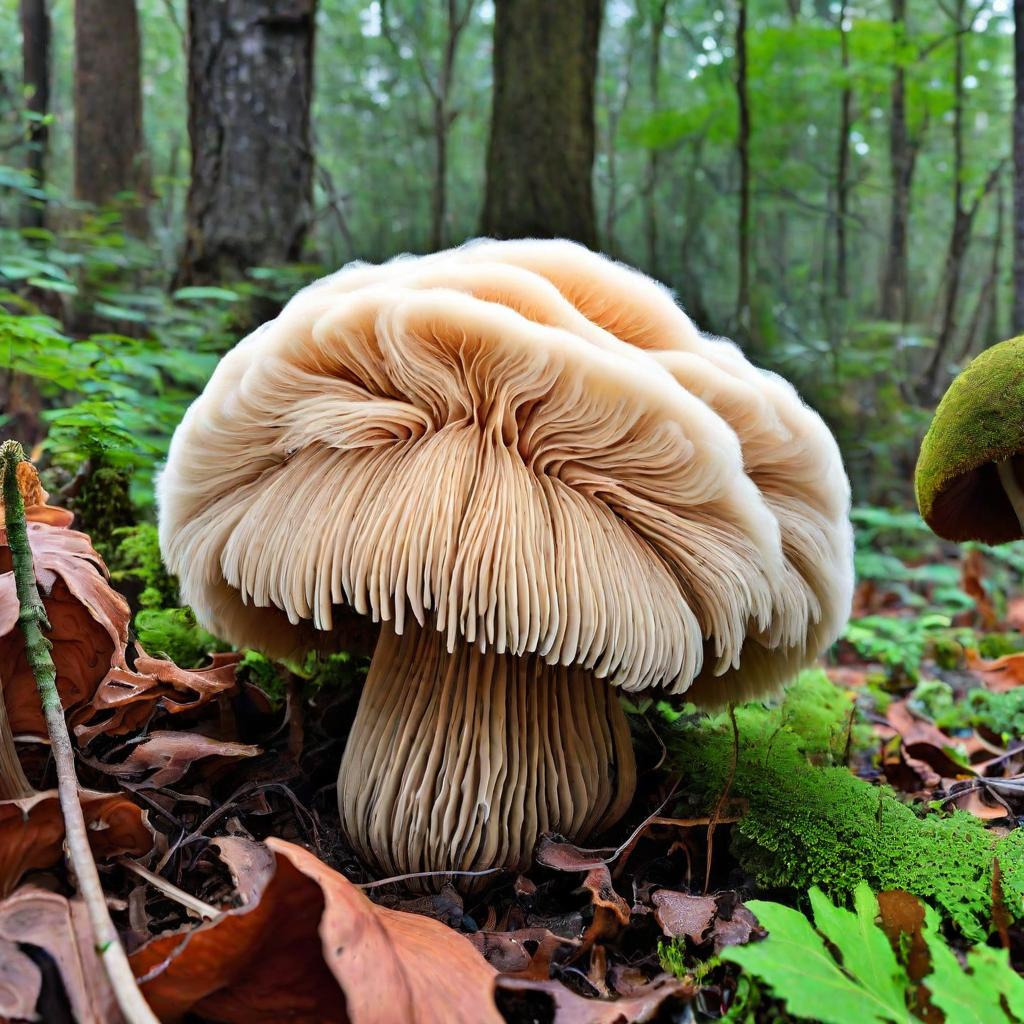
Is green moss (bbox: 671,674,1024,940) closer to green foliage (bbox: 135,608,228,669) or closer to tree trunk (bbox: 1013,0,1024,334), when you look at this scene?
green foliage (bbox: 135,608,228,669)

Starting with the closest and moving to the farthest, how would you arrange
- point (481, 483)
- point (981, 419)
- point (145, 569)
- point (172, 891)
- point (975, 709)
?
point (172, 891) < point (481, 483) < point (981, 419) < point (145, 569) < point (975, 709)

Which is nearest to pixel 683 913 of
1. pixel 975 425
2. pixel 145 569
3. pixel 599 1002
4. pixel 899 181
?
pixel 599 1002

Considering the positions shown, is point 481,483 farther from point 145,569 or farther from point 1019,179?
point 1019,179

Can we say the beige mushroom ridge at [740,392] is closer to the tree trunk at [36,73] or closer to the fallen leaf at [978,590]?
the fallen leaf at [978,590]

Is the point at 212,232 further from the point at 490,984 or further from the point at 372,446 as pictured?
the point at 490,984

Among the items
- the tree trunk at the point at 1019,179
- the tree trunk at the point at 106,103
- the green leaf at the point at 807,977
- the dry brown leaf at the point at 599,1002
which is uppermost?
the tree trunk at the point at 106,103

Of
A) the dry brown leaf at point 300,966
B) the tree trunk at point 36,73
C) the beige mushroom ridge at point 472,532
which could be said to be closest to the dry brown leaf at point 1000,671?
the beige mushroom ridge at point 472,532

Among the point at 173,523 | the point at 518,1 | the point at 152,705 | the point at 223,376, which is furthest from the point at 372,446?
the point at 518,1
